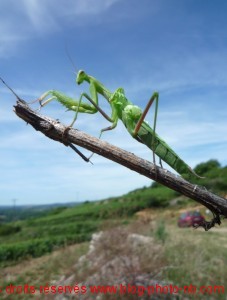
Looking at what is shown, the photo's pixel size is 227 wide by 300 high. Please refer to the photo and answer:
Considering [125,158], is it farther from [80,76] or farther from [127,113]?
[80,76]

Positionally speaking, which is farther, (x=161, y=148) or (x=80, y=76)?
(x=80, y=76)

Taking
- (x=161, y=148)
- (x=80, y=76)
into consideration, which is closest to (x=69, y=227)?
(x=80, y=76)

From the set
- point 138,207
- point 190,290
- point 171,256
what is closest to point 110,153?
point 190,290

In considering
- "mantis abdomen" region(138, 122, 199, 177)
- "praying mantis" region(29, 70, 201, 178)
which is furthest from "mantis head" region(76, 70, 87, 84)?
"mantis abdomen" region(138, 122, 199, 177)

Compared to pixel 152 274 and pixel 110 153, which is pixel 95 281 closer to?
pixel 152 274

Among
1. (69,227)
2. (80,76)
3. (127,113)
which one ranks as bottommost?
(69,227)

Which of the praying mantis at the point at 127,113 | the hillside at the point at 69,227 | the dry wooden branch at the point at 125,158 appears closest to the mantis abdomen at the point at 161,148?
the praying mantis at the point at 127,113

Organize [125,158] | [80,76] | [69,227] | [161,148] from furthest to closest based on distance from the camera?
[69,227], [80,76], [161,148], [125,158]

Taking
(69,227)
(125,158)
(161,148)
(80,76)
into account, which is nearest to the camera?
(125,158)
